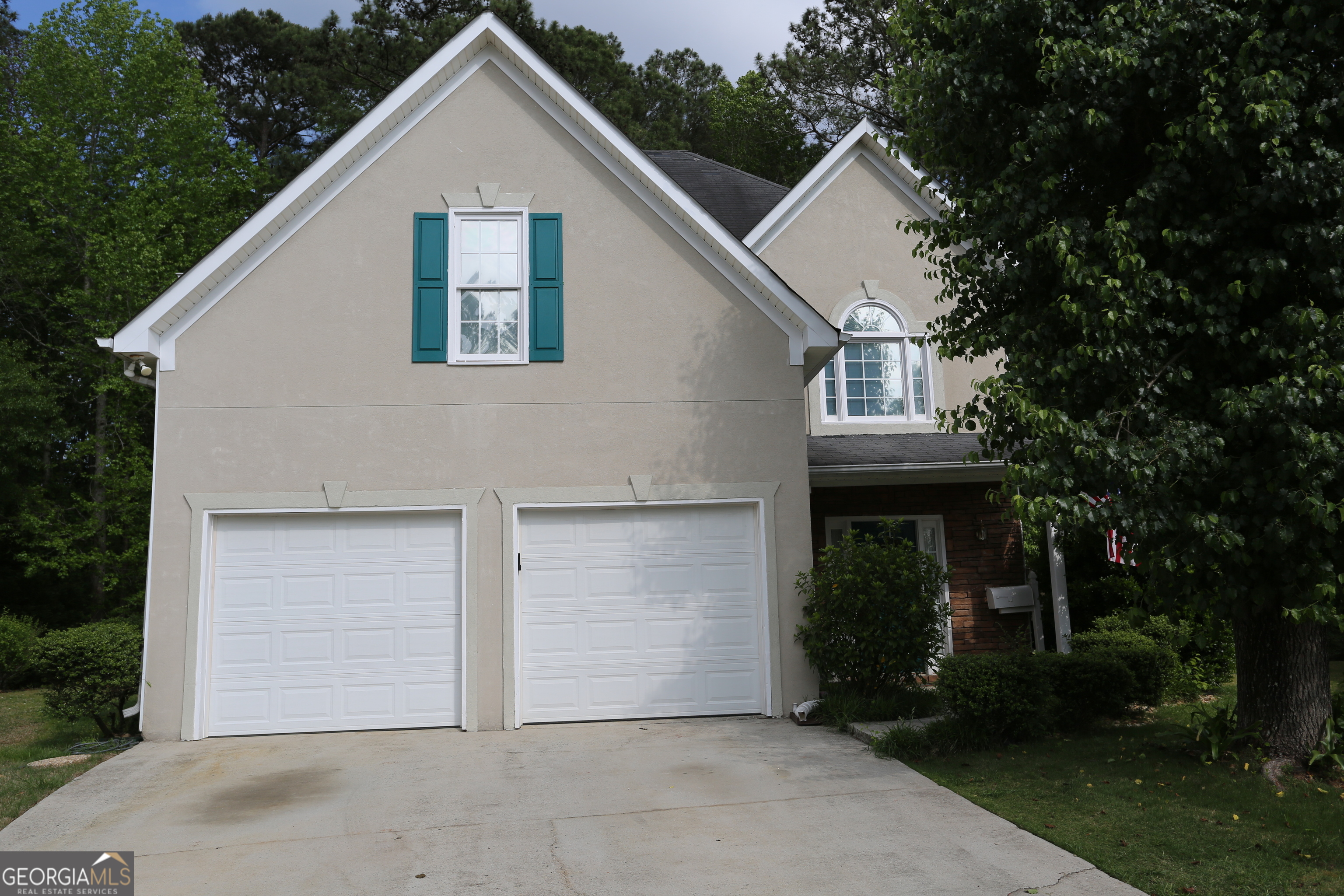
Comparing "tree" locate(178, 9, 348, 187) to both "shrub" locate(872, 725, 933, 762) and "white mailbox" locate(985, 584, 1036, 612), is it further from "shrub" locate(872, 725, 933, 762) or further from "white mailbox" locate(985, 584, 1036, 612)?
"shrub" locate(872, 725, 933, 762)

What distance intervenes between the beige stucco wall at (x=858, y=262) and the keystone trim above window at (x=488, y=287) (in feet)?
14.4

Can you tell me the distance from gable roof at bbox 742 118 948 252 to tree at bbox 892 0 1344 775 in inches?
232

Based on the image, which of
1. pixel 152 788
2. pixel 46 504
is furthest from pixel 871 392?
pixel 46 504

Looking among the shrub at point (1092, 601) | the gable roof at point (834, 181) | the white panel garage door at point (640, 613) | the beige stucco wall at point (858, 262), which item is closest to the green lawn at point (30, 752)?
the white panel garage door at point (640, 613)

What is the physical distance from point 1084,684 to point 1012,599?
407cm

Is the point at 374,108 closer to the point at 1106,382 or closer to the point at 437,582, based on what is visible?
the point at 437,582

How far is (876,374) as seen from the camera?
1343 centimetres

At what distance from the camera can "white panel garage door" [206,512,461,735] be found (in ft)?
30.7

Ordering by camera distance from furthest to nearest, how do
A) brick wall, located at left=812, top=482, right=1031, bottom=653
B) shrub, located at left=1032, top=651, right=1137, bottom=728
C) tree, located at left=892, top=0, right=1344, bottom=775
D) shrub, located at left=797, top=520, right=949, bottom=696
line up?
brick wall, located at left=812, top=482, right=1031, bottom=653
shrub, located at left=797, top=520, right=949, bottom=696
shrub, located at left=1032, top=651, right=1137, bottom=728
tree, located at left=892, top=0, right=1344, bottom=775

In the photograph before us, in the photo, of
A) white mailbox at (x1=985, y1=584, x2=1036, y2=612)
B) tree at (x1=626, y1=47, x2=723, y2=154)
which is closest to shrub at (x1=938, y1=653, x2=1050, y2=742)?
white mailbox at (x1=985, y1=584, x2=1036, y2=612)

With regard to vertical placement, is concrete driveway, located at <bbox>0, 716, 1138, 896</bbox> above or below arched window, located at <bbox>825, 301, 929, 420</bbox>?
below

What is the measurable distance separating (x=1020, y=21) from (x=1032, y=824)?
5.57 meters

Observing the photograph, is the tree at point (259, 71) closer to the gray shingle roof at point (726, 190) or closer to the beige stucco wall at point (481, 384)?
the gray shingle roof at point (726, 190)

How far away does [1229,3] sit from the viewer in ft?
21.4
